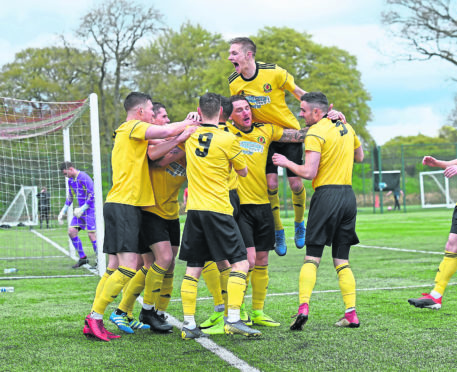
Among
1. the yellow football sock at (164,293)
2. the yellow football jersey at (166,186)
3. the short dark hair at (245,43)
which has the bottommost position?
the yellow football sock at (164,293)

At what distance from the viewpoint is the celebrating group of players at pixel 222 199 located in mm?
5359

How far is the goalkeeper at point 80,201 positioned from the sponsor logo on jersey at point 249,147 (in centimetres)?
593

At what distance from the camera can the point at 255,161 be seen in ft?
20.0

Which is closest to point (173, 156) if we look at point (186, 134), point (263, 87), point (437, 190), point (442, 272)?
point (186, 134)

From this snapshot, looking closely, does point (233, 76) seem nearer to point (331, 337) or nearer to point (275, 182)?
point (275, 182)

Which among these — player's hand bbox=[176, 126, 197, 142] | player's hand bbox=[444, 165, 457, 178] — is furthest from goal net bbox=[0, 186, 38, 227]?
player's hand bbox=[444, 165, 457, 178]

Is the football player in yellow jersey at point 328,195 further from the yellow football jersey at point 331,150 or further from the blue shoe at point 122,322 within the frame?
the blue shoe at point 122,322

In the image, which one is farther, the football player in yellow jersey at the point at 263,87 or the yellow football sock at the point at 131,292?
the football player in yellow jersey at the point at 263,87

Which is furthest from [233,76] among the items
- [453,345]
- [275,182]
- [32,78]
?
[32,78]

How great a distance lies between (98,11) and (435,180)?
2345 cm

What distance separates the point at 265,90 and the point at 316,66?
132 ft

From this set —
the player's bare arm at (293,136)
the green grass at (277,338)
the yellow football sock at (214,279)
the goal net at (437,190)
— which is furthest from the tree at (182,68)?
the yellow football sock at (214,279)

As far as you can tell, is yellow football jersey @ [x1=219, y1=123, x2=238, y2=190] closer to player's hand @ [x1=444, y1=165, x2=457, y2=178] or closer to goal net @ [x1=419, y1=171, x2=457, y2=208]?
player's hand @ [x1=444, y1=165, x2=457, y2=178]

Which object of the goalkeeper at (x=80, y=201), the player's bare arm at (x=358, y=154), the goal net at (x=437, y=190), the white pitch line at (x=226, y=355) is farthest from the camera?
the goal net at (x=437, y=190)
